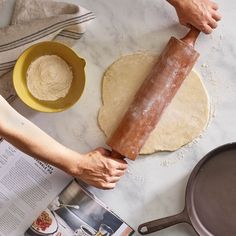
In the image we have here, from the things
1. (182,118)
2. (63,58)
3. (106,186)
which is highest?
(63,58)

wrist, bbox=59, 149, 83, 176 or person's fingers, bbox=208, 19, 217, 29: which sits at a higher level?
person's fingers, bbox=208, 19, 217, 29

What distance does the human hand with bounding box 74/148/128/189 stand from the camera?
4.17 ft

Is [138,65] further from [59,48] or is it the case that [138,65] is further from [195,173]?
[195,173]

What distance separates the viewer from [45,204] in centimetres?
138

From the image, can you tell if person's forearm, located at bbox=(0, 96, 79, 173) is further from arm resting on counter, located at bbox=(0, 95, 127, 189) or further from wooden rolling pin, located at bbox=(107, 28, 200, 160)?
wooden rolling pin, located at bbox=(107, 28, 200, 160)

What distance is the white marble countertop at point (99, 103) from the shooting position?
1.34 metres

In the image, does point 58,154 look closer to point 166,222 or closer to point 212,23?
point 166,222

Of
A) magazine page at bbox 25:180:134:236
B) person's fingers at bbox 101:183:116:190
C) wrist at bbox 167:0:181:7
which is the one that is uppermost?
wrist at bbox 167:0:181:7

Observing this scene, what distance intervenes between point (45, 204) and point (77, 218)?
3.6 inches

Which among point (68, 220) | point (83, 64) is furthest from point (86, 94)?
point (68, 220)

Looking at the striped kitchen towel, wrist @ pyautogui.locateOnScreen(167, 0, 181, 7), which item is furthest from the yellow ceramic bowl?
wrist @ pyautogui.locateOnScreen(167, 0, 181, 7)

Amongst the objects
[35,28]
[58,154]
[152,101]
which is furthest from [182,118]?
[35,28]

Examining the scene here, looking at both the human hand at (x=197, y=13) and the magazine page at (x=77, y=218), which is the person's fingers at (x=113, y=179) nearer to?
the magazine page at (x=77, y=218)

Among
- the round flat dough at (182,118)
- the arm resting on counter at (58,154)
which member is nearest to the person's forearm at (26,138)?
the arm resting on counter at (58,154)
